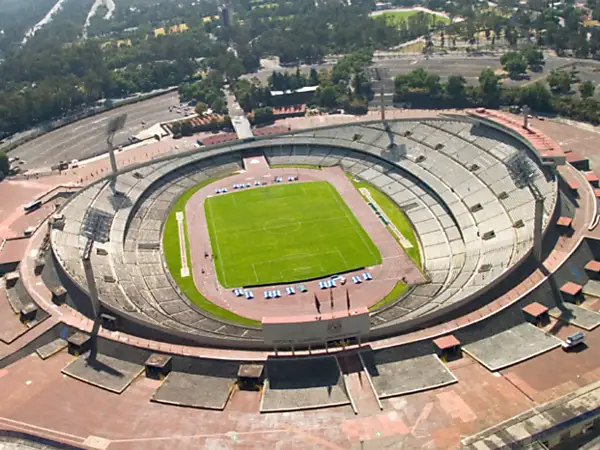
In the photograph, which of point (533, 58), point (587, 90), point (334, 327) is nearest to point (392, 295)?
point (334, 327)

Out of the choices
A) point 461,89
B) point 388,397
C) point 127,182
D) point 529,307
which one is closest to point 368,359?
point 388,397

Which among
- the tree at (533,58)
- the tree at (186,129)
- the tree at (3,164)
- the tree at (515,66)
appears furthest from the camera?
the tree at (533,58)

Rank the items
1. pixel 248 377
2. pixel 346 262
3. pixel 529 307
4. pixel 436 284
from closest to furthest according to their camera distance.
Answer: pixel 248 377
pixel 529 307
pixel 436 284
pixel 346 262

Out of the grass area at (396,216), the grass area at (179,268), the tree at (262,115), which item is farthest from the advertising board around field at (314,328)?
the tree at (262,115)

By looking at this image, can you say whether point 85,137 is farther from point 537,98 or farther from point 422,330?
point 422,330

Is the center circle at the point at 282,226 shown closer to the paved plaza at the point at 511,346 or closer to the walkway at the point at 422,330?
the walkway at the point at 422,330

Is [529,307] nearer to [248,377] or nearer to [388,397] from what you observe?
[388,397]
